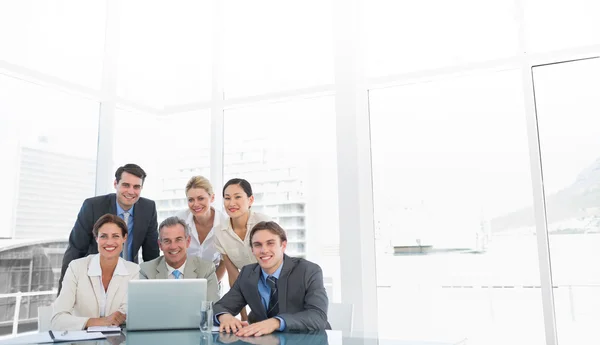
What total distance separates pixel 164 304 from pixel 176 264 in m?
0.80

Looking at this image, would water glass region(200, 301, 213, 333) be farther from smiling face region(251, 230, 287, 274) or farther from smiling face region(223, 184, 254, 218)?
smiling face region(223, 184, 254, 218)

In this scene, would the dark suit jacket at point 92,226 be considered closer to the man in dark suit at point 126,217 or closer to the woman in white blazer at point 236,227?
the man in dark suit at point 126,217

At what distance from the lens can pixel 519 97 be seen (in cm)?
337

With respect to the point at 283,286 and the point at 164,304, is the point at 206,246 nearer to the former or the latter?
the point at 283,286

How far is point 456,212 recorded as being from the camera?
3.47 m

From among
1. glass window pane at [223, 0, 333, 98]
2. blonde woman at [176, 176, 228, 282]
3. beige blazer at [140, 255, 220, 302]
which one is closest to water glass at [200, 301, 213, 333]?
beige blazer at [140, 255, 220, 302]

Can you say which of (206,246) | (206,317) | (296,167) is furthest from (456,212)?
(206,317)

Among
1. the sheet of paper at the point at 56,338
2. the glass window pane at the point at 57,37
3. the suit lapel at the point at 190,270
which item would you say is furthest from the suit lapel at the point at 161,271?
the glass window pane at the point at 57,37

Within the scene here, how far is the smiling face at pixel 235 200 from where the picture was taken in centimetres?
325

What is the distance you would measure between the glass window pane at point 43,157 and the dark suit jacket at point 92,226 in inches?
13.9

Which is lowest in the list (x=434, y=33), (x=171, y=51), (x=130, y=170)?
(x=130, y=170)

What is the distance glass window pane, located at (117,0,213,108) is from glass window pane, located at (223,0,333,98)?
217mm

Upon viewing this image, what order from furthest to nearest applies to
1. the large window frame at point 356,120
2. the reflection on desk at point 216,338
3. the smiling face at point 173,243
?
1. the large window frame at point 356,120
2. the smiling face at point 173,243
3. the reflection on desk at point 216,338

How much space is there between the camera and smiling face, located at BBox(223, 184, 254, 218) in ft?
10.7
